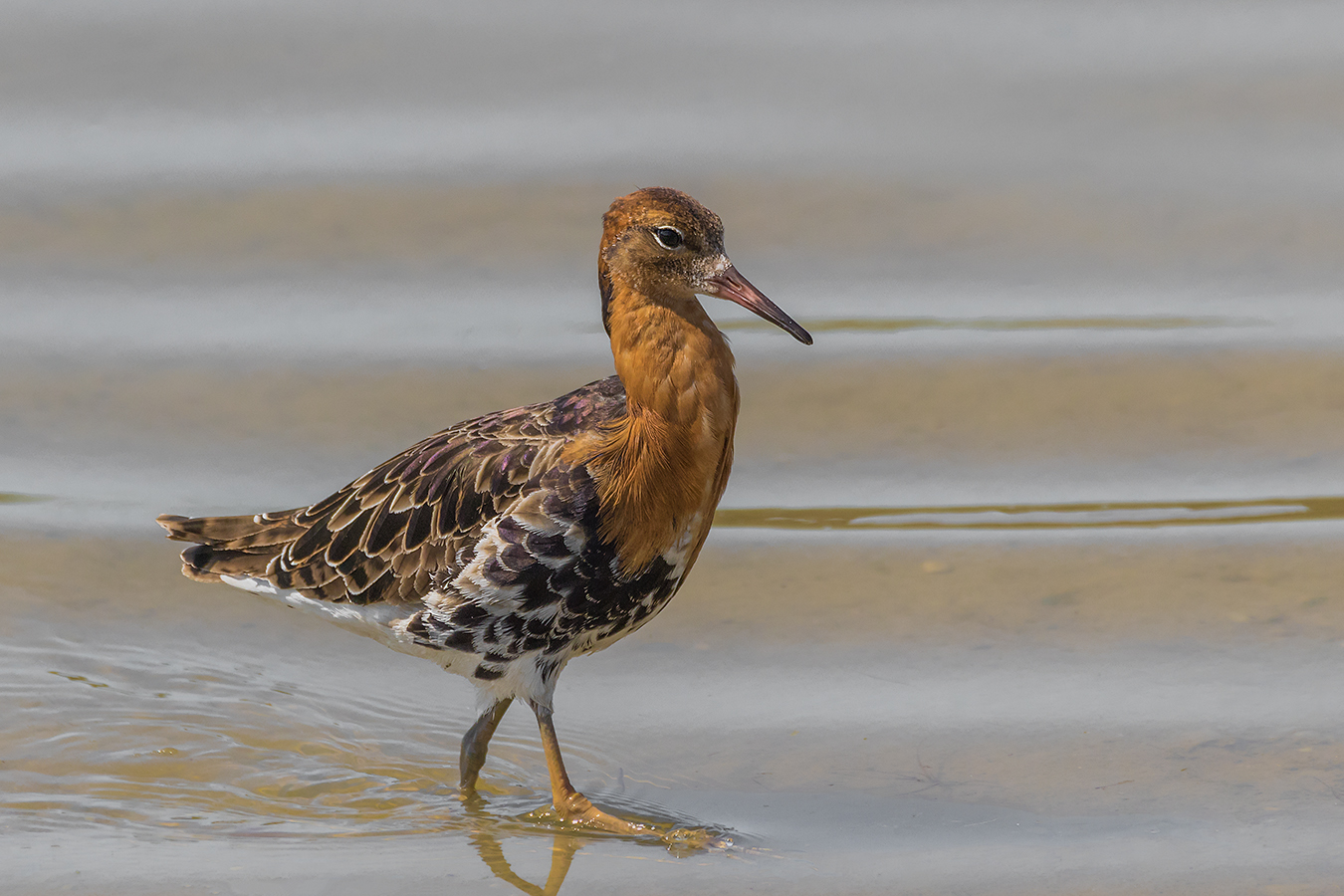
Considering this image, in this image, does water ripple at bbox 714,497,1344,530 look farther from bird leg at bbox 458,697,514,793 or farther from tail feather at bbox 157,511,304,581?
tail feather at bbox 157,511,304,581

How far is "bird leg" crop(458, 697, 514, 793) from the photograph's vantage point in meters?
7.30

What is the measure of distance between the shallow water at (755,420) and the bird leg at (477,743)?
135mm

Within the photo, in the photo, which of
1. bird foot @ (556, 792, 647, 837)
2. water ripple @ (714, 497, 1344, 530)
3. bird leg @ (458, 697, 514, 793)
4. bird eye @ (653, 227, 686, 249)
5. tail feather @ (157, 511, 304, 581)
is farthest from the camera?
water ripple @ (714, 497, 1344, 530)

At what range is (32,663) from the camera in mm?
8070

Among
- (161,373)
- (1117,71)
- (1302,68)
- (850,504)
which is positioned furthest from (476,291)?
(1302,68)

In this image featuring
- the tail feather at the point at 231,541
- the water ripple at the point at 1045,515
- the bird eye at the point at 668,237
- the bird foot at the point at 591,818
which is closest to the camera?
the bird eye at the point at 668,237

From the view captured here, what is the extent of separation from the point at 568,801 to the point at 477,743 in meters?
0.47

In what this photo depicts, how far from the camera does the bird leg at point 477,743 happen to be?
7.30 m

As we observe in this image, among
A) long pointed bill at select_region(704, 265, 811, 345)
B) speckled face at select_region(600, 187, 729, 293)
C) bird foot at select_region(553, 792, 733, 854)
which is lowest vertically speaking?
bird foot at select_region(553, 792, 733, 854)

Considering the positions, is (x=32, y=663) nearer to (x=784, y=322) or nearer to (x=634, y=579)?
(x=634, y=579)

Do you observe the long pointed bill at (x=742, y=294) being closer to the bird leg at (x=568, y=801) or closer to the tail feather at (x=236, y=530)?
the bird leg at (x=568, y=801)

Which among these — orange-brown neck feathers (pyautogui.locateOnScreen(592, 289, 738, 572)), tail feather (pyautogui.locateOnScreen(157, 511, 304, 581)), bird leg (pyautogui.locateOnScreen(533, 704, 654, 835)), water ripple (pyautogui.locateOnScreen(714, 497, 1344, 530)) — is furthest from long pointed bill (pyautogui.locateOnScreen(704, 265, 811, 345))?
water ripple (pyautogui.locateOnScreen(714, 497, 1344, 530))

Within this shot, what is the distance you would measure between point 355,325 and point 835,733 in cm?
443

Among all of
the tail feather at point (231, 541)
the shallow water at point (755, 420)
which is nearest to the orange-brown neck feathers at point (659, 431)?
the shallow water at point (755, 420)
